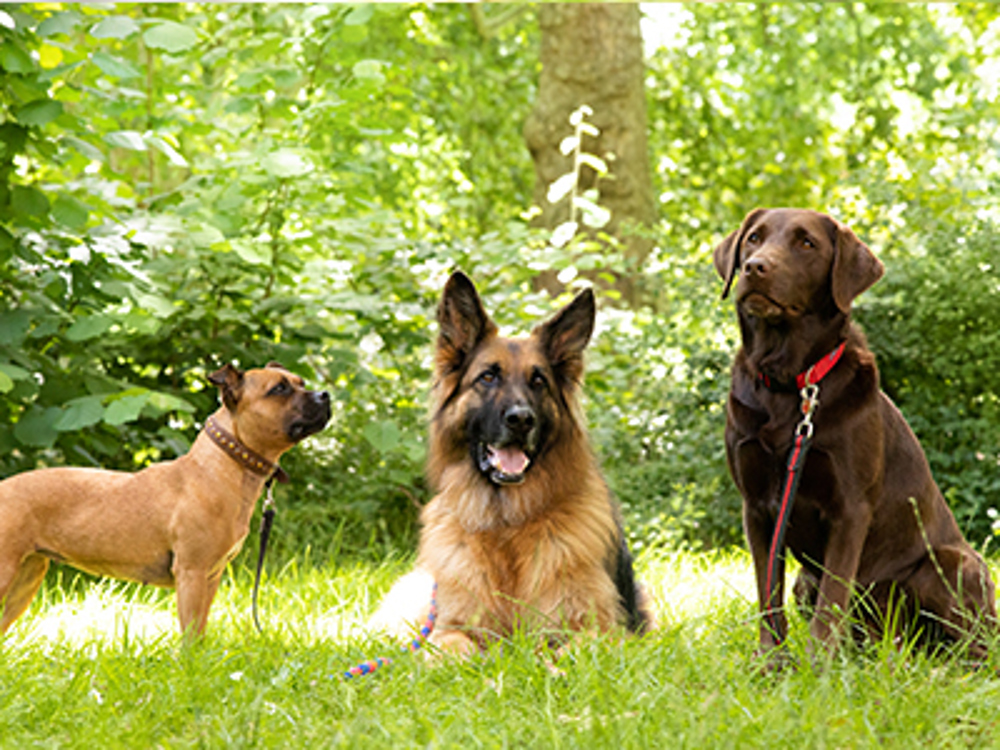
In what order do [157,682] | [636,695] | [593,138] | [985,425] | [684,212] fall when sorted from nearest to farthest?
[636,695] < [157,682] < [985,425] < [593,138] < [684,212]

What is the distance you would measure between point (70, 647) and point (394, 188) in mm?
10673

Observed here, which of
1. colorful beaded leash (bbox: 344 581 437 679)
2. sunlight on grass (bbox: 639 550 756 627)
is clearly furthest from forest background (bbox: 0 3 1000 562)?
colorful beaded leash (bbox: 344 581 437 679)

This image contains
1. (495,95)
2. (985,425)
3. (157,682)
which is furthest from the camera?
(495,95)

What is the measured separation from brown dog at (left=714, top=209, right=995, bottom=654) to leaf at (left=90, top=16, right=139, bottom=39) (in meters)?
3.14

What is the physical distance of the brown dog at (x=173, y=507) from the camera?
3.99m

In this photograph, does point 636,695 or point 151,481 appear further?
point 151,481

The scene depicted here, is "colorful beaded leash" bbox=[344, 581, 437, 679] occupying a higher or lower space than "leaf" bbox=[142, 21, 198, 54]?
lower

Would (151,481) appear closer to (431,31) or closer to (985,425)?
(985,425)

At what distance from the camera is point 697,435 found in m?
7.67

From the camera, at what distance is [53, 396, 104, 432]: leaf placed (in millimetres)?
5352

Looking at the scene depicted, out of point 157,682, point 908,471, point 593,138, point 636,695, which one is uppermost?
point 593,138

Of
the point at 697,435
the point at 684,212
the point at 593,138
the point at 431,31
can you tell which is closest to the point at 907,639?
the point at 697,435

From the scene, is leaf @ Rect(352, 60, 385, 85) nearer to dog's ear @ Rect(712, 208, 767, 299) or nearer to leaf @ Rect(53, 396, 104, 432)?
leaf @ Rect(53, 396, 104, 432)

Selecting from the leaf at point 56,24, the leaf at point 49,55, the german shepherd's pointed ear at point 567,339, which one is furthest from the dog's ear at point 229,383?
the leaf at point 49,55
